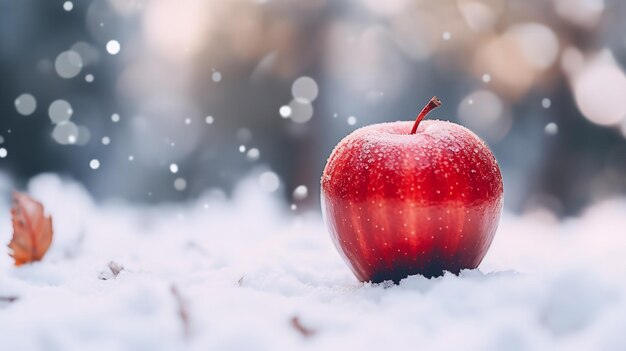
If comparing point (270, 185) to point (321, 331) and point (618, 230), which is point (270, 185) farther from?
point (321, 331)

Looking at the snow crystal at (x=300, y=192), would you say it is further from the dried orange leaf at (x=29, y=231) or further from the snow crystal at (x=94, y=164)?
the dried orange leaf at (x=29, y=231)

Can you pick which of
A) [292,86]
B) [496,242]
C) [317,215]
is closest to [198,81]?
[292,86]

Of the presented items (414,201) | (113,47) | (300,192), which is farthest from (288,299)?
(113,47)

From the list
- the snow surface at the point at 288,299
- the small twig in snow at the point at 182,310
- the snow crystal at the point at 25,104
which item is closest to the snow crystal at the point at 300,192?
the snow surface at the point at 288,299

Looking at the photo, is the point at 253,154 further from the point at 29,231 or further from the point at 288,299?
the point at 288,299

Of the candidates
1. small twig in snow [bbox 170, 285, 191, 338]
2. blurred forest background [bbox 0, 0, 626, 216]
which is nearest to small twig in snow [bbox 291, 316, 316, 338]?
small twig in snow [bbox 170, 285, 191, 338]

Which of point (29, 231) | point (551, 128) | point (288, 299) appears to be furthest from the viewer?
point (551, 128)

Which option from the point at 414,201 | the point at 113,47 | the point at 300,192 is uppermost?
the point at 113,47

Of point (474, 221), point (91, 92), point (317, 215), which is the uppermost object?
point (91, 92)
